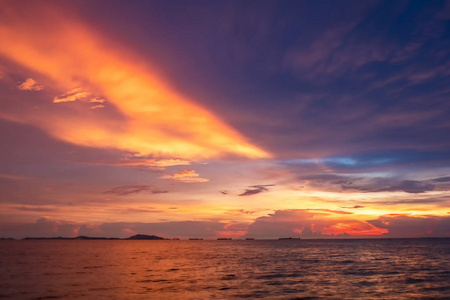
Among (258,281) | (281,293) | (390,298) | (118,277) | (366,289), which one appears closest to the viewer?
(390,298)

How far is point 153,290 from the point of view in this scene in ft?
139

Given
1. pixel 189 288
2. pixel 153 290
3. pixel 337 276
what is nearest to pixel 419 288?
pixel 337 276

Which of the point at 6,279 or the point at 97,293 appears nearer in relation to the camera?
the point at 97,293

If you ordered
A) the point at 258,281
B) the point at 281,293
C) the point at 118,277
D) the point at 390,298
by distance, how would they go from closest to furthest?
the point at 390,298, the point at 281,293, the point at 258,281, the point at 118,277

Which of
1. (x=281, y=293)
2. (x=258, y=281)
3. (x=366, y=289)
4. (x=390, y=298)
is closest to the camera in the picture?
(x=390, y=298)

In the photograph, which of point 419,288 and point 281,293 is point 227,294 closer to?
point 281,293

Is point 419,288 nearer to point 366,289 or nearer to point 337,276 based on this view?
point 366,289

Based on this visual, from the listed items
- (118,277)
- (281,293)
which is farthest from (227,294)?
(118,277)

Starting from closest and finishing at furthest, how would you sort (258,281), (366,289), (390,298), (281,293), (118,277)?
(390,298)
(281,293)
(366,289)
(258,281)
(118,277)

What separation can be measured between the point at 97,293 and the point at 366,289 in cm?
3261

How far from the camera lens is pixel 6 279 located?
169 feet

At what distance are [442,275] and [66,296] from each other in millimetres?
57476

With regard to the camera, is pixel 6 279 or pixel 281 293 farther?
pixel 6 279

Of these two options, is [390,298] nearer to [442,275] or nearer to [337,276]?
[337,276]
